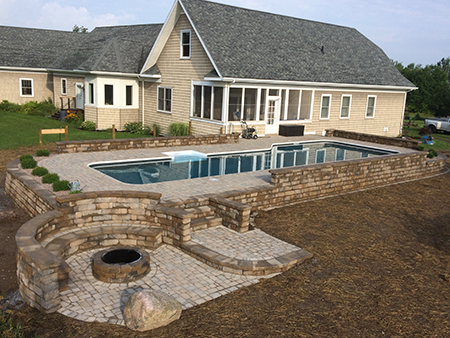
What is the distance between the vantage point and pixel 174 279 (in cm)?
764

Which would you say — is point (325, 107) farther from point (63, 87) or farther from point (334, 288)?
point (334, 288)

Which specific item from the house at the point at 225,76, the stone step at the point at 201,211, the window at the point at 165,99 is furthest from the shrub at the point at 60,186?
the window at the point at 165,99

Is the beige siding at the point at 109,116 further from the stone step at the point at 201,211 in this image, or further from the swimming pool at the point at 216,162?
the stone step at the point at 201,211

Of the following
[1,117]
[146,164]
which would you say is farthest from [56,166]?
[1,117]

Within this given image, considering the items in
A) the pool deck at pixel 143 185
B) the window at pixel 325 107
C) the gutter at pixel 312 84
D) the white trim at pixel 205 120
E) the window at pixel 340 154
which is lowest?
the window at pixel 340 154

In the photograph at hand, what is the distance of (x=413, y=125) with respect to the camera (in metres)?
41.0

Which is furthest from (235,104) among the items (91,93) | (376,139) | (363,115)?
(363,115)

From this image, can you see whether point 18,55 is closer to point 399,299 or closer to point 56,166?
point 56,166

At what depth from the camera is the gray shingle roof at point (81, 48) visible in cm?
2561

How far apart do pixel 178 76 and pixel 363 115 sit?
13479 millimetres

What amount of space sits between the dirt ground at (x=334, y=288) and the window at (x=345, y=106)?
16.2 metres

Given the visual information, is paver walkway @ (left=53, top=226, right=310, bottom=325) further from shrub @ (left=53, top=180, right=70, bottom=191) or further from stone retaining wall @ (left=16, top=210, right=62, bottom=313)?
shrub @ (left=53, top=180, right=70, bottom=191)

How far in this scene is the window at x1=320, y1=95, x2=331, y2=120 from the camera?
2628 cm

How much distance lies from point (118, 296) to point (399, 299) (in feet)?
16.3
